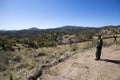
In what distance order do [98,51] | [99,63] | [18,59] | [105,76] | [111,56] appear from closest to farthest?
[105,76] < [99,63] < [98,51] < [111,56] < [18,59]

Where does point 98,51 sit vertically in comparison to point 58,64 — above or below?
above

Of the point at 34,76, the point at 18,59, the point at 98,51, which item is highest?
the point at 98,51

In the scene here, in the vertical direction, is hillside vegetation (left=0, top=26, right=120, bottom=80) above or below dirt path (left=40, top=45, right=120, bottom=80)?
below

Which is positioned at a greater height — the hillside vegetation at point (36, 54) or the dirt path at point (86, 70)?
the dirt path at point (86, 70)

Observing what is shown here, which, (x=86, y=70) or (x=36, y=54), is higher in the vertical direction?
(x=86, y=70)

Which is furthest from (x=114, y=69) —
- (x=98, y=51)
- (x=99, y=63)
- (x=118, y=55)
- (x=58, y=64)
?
(x=58, y=64)

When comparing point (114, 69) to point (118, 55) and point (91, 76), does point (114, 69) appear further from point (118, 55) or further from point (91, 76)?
point (118, 55)

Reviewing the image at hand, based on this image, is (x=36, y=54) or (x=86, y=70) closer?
(x=86, y=70)

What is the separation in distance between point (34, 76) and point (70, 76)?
2.11 metres

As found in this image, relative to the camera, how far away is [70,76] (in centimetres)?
915

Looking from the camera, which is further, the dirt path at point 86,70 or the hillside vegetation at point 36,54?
the hillside vegetation at point 36,54

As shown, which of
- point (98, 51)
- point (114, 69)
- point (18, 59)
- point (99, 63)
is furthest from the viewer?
point (18, 59)

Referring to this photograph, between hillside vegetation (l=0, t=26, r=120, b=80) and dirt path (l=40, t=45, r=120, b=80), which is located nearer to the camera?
dirt path (l=40, t=45, r=120, b=80)

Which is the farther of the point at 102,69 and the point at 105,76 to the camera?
the point at 102,69
